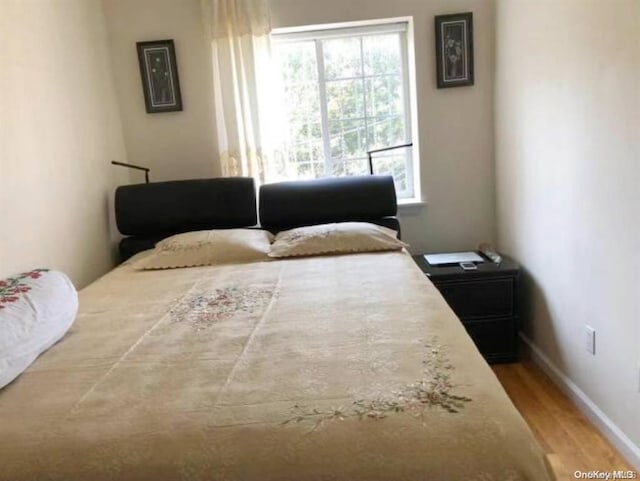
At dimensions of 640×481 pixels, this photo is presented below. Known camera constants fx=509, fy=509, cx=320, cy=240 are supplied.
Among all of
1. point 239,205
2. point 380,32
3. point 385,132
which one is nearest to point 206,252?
point 239,205

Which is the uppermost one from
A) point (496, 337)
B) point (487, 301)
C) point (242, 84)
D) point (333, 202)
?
point (242, 84)

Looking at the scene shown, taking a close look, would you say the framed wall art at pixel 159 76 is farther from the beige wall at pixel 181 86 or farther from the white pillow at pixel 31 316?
the white pillow at pixel 31 316

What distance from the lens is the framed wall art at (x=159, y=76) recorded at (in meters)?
3.11

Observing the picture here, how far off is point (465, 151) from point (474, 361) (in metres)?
2.07

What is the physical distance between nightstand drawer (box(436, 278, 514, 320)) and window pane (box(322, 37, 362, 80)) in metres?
1.49

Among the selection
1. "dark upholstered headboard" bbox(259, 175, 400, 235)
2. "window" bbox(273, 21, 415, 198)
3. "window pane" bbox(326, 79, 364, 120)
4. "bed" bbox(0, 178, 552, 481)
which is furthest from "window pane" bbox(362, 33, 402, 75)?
"bed" bbox(0, 178, 552, 481)

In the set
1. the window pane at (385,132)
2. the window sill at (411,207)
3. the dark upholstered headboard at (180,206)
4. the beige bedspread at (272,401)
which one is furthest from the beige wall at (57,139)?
the window sill at (411,207)

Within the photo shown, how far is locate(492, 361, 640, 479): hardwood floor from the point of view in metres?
1.92

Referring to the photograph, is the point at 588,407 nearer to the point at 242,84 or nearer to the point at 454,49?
the point at 454,49

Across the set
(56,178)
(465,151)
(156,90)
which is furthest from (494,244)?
(56,178)

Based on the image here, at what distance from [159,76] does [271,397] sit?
2.53 metres

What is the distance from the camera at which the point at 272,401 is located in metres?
1.20

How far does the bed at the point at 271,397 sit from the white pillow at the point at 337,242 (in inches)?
24.8

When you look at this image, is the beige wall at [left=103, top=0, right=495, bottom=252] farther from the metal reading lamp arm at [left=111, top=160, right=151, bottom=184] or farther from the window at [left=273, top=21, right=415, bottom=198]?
the window at [left=273, top=21, right=415, bottom=198]
